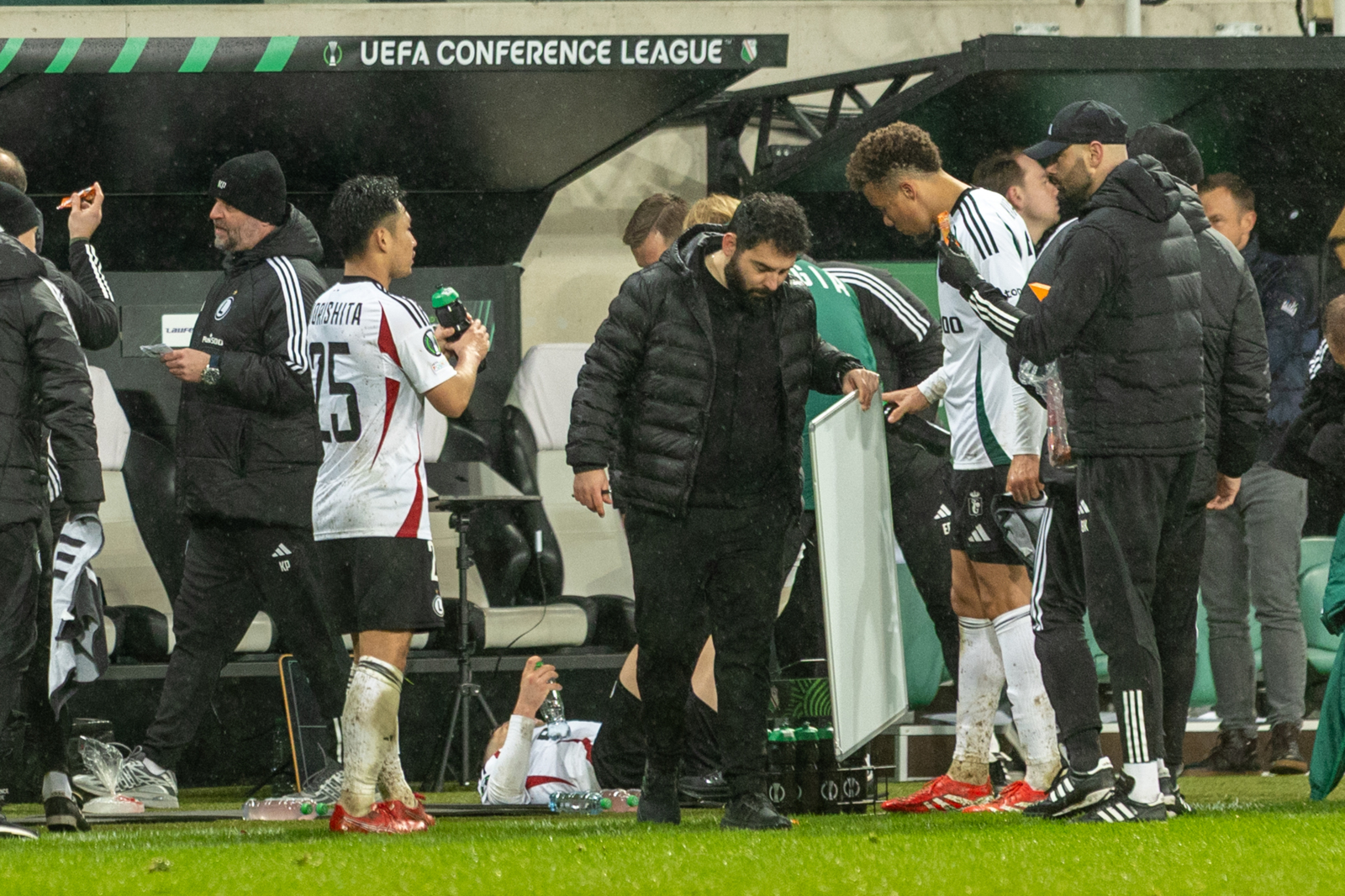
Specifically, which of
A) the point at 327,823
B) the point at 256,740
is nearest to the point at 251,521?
the point at 327,823

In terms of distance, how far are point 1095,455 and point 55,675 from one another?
341 cm

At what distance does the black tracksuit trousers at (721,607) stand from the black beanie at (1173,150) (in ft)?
5.43

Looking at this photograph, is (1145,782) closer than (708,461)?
Yes

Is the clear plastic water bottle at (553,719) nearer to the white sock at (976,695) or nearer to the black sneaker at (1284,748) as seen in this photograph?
the white sock at (976,695)

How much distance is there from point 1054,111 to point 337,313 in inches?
199

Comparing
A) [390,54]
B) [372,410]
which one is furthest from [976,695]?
→ [390,54]

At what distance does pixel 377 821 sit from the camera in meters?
5.64

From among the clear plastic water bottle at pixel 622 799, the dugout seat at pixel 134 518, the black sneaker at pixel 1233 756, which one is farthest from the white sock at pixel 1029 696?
the dugout seat at pixel 134 518

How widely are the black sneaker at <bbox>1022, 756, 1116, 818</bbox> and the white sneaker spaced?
10.4 ft

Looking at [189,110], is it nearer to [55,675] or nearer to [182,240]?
[182,240]

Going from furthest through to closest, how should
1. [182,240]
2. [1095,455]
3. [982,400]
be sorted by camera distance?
[182,240], [982,400], [1095,455]

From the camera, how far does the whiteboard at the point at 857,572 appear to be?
6168 millimetres

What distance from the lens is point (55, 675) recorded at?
6.39 metres

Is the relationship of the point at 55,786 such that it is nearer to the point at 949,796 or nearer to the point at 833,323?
the point at 949,796
